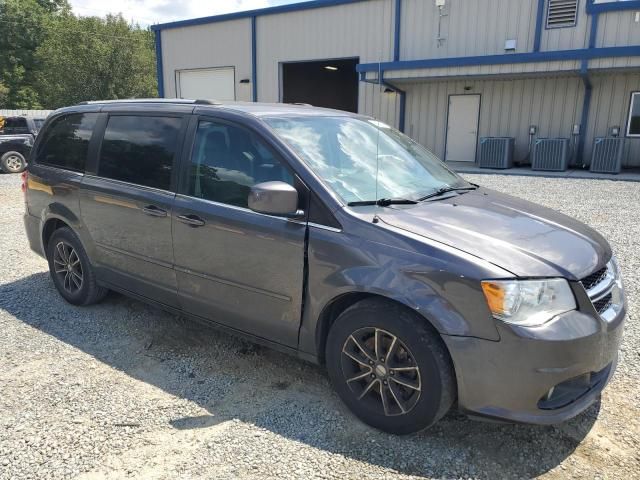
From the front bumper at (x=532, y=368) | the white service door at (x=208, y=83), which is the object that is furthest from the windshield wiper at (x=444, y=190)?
the white service door at (x=208, y=83)

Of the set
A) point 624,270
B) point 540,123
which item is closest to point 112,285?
point 624,270

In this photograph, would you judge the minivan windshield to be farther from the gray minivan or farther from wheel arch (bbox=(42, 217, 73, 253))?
wheel arch (bbox=(42, 217, 73, 253))

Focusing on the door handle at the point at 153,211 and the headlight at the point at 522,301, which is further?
the door handle at the point at 153,211

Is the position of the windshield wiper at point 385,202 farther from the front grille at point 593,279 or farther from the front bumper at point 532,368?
the front grille at point 593,279

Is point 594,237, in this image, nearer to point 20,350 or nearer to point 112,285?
point 112,285

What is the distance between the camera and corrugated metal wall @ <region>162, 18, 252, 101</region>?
2220 cm

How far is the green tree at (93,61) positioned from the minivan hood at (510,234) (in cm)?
5042

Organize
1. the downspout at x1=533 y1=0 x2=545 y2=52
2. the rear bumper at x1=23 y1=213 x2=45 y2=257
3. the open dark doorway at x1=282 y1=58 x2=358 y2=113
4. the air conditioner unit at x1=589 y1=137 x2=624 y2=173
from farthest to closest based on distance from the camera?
the open dark doorway at x1=282 y1=58 x2=358 y2=113, the downspout at x1=533 y1=0 x2=545 y2=52, the air conditioner unit at x1=589 y1=137 x2=624 y2=173, the rear bumper at x1=23 y1=213 x2=45 y2=257

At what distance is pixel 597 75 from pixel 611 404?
611 inches

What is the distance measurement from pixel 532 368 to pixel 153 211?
2.66m

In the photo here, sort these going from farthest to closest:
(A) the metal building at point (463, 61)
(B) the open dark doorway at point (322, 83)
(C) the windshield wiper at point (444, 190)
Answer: (B) the open dark doorway at point (322, 83) < (A) the metal building at point (463, 61) < (C) the windshield wiper at point (444, 190)

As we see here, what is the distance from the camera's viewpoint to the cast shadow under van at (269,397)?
2.66 meters

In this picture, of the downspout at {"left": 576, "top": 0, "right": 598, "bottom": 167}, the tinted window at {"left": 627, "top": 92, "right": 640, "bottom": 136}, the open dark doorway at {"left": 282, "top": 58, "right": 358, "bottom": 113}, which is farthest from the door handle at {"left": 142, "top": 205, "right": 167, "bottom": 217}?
the open dark doorway at {"left": 282, "top": 58, "right": 358, "bottom": 113}

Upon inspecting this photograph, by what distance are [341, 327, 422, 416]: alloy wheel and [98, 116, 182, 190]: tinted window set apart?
182 cm
